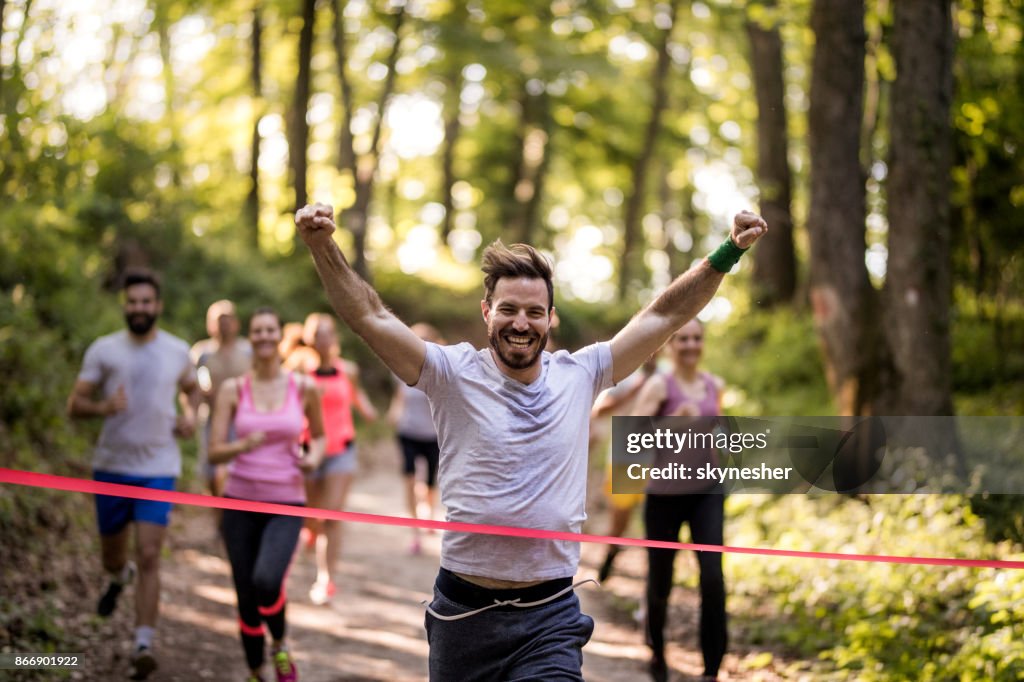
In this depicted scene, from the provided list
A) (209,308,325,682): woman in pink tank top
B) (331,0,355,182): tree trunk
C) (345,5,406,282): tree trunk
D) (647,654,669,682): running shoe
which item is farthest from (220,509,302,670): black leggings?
(331,0,355,182): tree trunk

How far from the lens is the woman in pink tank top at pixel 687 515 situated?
651cm

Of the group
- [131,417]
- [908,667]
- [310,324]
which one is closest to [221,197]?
[310,324]

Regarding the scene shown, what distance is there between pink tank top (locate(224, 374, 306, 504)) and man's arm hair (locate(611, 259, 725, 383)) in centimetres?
304

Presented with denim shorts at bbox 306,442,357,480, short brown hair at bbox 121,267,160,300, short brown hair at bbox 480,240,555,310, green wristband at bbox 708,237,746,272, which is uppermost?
short brown hair at bbox 121,267,160,300

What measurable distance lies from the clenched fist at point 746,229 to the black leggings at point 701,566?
102 inches

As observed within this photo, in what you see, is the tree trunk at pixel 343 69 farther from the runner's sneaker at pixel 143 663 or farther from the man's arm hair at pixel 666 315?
the man's arm hair at pixel 666 315

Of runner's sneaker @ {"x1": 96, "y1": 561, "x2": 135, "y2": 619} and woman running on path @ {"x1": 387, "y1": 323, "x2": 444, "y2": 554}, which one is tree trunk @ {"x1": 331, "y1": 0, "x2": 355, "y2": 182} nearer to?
woman running on path @ {"x1": 387, "y1": 323, "x2": 444, "y2": 554}

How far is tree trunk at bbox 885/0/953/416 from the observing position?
1002 centimetres

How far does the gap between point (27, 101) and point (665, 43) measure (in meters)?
19.4

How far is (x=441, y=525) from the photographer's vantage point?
165 inches

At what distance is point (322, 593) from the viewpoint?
31.6 ft

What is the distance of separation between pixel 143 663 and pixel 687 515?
135 inches

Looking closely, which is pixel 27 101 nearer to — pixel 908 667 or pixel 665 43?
pixel 908 667

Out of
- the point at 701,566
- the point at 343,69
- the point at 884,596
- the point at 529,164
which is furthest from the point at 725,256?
the point at 529,164
